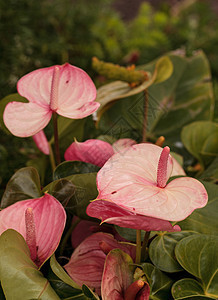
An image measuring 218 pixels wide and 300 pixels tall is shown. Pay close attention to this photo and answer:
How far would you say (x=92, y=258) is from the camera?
33cm

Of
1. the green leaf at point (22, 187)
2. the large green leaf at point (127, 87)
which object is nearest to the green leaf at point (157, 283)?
the green leaf at point (22, 187)

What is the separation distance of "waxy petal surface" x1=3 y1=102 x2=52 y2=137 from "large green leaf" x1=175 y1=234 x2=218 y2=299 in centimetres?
16

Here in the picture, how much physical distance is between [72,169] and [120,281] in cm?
11

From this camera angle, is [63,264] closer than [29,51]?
Yes

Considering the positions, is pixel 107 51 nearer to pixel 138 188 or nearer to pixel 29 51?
pixel 29 51

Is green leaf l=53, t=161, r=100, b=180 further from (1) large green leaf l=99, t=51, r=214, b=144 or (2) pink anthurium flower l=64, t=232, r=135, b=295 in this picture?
(1) large green leaf l=99, t=51, r=214, b=144

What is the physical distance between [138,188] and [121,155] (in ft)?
0.13

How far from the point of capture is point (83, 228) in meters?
0.36

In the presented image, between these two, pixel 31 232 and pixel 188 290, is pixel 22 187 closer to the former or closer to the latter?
pixel 31 232

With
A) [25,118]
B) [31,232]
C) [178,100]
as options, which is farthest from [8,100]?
[178,100]

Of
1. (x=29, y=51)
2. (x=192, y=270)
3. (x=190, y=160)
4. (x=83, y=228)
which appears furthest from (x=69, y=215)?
(x=29, y=51)

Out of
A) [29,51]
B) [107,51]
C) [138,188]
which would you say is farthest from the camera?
[107,51]

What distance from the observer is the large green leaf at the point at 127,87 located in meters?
0.48

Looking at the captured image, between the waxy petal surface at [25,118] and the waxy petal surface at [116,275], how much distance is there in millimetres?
129
